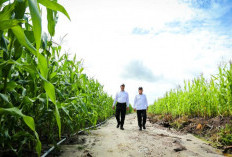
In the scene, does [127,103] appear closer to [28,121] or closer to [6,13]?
[28,121]

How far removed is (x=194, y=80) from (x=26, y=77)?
657 cm

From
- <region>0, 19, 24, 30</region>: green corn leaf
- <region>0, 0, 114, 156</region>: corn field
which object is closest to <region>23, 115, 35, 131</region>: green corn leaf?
<region>0, 0, 114, 156</region>: corn field

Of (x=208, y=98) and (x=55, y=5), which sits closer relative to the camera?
(x=55, y=5)

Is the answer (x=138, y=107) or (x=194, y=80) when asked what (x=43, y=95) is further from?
(x=194, y=80)

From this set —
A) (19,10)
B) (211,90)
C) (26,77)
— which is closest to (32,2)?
(19,10)

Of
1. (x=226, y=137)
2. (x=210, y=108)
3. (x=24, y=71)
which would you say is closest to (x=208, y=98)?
(x=210, y=108)

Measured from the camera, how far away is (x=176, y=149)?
3.38 metres

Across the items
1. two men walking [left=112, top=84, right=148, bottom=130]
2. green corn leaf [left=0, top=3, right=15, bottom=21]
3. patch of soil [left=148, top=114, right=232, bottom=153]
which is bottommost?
patch of soil [left=148, top=114, right=232, bottom=153]

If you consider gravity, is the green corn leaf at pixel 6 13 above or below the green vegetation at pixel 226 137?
above

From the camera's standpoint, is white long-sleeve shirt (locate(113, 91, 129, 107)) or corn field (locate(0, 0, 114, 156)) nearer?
corn field (locate(0, 0, 114, 156))

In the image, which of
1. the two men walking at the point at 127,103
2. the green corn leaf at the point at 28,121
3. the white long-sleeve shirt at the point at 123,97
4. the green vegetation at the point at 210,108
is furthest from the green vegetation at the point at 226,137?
the white long-sleeve shirt at the point at 123,97

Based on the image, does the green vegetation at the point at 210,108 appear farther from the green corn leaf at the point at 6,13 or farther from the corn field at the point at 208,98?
the green corn leaf at the point at 6,13

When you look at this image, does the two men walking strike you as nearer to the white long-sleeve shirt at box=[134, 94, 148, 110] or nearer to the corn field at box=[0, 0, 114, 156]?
the white long-sleeve shirt at box=[134, 94, 148, 110]

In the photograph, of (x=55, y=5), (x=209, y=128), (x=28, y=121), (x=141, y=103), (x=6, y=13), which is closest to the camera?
(x=55, y=5)
